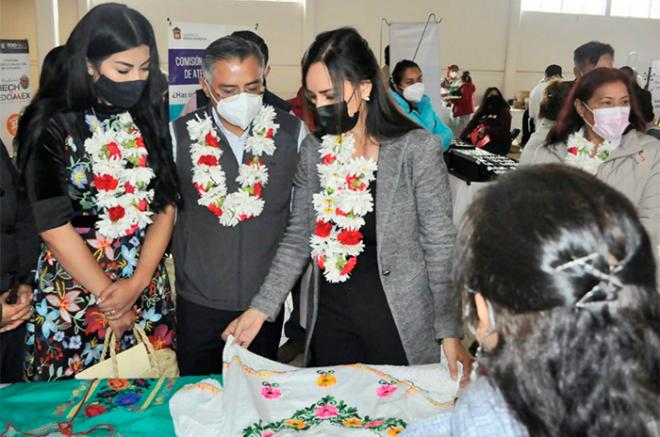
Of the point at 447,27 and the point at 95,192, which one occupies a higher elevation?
the point at 447,27

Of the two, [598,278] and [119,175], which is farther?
[119,175]

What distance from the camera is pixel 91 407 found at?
59.1 inches

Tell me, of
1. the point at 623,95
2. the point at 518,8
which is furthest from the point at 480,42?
the point at 623,95

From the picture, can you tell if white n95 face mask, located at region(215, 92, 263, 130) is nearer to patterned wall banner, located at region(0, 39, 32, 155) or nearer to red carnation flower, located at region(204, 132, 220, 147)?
red carnation flower, located at region(204, 132, 220, 147)

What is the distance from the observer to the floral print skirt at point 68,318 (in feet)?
6.15

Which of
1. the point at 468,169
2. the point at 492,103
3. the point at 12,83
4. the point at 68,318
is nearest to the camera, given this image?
the point at 68,318

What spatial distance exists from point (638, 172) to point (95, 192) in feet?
6.83

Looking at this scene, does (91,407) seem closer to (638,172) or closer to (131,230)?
(131,230)

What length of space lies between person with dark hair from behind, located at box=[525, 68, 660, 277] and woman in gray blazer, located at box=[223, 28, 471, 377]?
42.5 inches

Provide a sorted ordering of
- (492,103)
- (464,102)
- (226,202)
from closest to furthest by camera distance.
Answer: (226,202) < (492,103) < (464,102)

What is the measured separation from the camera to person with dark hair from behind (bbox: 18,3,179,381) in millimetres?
1844

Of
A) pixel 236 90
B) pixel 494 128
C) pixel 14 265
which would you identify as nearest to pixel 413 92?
pixel 494 128

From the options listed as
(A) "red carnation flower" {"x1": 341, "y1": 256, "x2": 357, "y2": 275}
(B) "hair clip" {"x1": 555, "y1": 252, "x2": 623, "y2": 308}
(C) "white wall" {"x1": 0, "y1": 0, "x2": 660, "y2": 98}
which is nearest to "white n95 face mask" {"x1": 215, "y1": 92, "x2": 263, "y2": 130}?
(A) "red carnation flower" {"x1": 341, "y1": 256, "x2": 357, "y2": 275}

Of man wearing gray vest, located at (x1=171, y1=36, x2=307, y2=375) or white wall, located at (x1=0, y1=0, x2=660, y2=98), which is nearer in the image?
man wearing gray vest, located at (x1=171, y1=36, x2=307, y2=375)
